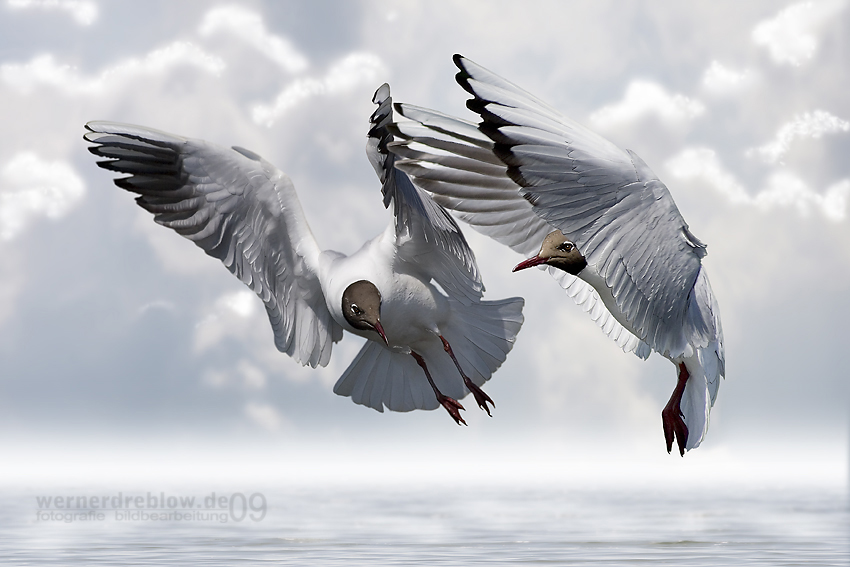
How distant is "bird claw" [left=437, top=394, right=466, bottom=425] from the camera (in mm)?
5297

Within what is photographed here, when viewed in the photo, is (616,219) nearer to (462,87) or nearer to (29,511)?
(462,87)

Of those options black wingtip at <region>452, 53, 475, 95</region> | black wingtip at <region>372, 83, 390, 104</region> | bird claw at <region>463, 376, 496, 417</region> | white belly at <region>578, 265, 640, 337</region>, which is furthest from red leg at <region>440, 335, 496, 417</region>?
black wingtip at <region>452, 53, 475, 95</region>

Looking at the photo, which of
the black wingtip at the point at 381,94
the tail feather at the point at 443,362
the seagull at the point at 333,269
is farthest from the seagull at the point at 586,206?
the tail feather at the point at 443,362

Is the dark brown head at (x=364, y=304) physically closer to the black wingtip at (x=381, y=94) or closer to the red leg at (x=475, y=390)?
the red leg at (x=475, y=390)

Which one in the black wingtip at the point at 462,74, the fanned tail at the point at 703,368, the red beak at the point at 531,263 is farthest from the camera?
the red beak at the point at 531,263

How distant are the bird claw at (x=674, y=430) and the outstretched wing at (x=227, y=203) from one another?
202cm

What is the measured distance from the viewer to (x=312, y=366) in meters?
5.71

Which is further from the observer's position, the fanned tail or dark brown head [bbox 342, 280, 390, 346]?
dark brown head [bbox 342, 280, 390, 346]

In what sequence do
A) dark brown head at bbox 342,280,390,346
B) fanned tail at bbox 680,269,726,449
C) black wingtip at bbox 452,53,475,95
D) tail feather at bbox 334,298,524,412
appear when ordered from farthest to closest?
tail feather at bbox 334,298,524,412 < dark brown head at bbox 342,280,390,346 < fanned tail at bbox 680,269,726,449 < black wingtip at bbox 452,53,475,95

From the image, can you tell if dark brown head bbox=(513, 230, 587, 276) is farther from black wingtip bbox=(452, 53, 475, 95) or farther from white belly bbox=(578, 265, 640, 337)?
black wingtip bbox=(452, 53, 475, 95)

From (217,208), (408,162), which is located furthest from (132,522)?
(408,162)

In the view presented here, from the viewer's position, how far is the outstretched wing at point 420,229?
172 inches

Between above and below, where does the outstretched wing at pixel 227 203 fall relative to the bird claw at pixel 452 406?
above

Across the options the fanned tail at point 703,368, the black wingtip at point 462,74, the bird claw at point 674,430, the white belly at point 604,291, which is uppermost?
the black wingtip at point 462,74
